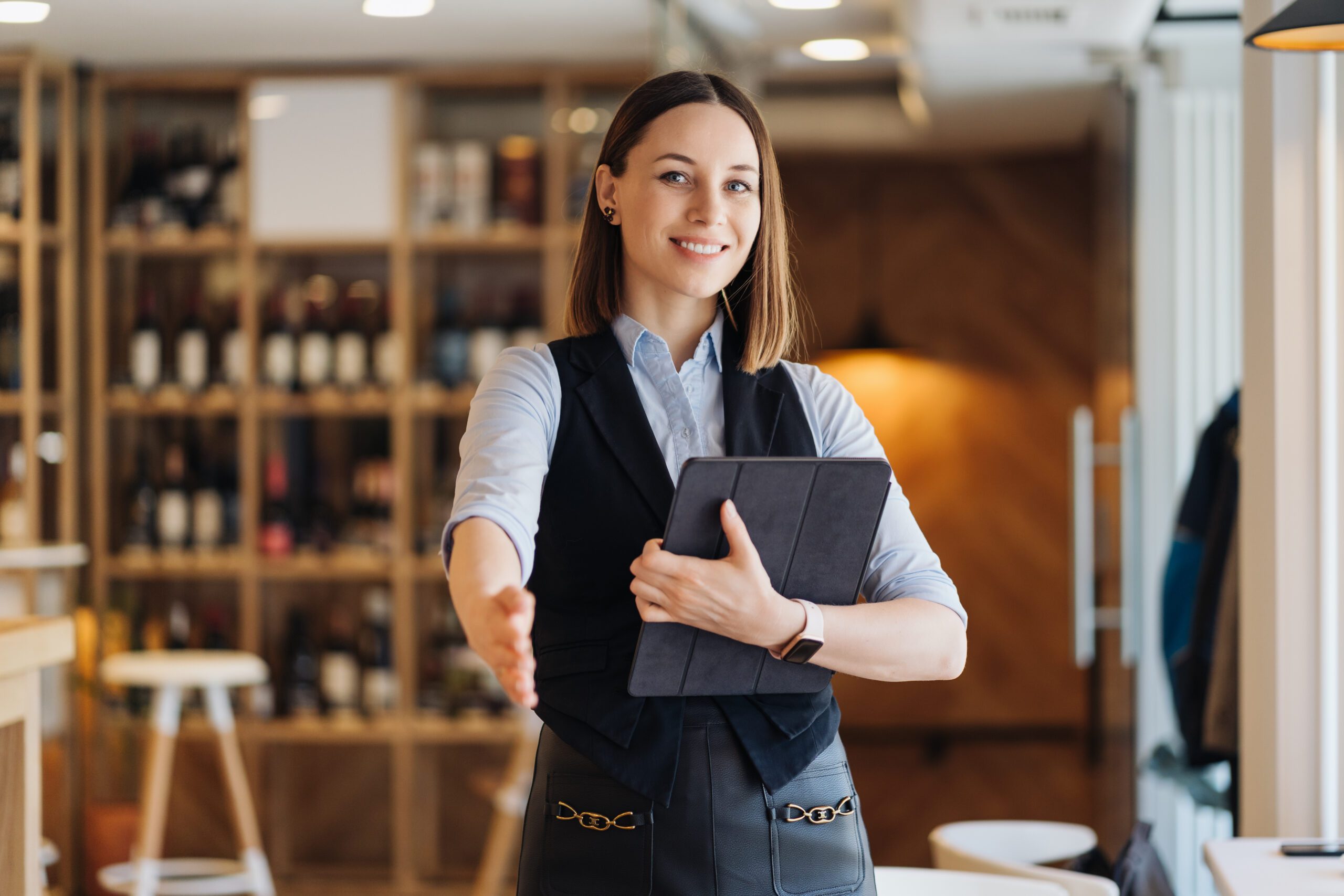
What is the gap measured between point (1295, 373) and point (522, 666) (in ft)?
5.59

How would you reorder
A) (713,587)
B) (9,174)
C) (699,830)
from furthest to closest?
(9,174)
(699,830)
(713,587)

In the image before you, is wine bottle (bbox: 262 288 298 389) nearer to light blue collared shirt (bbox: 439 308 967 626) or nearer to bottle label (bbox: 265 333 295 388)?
bottle label (bbox: 265 333 295 388)

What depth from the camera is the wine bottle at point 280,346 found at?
13.7 feet

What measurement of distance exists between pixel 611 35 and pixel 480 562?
3.23 meters

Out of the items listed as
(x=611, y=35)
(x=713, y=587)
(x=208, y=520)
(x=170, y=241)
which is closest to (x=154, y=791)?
(x=208, y=520)

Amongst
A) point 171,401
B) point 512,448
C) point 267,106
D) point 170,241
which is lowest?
point 512,448

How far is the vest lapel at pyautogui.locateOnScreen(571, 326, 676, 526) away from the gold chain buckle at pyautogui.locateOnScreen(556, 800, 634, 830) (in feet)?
0.84

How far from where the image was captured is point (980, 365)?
6.27 m

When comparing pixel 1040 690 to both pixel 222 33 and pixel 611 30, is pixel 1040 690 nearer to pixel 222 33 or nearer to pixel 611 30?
pixel 611 30

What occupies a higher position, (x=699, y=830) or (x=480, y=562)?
(x=480, y=562)

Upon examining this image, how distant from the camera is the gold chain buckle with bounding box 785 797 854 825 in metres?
1.11

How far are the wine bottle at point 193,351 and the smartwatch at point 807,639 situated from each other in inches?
140

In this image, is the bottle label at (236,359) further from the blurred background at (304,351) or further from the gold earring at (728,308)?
the gold earring at (728,308)

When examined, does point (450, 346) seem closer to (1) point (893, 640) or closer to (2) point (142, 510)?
(2) point (142, 510)
